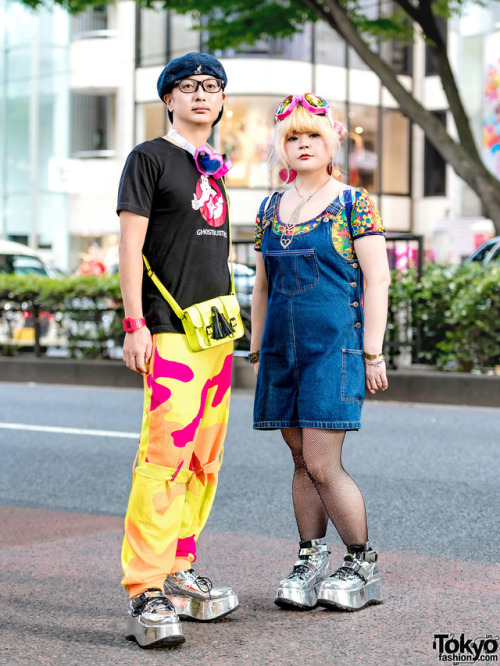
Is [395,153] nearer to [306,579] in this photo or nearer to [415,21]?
[415,21]

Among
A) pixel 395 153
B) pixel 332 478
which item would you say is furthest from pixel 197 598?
pixel 395 153

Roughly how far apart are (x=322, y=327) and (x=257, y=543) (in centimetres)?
161

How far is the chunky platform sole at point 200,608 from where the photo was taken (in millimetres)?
3736

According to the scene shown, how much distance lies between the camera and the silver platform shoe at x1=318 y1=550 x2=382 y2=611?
3.80m

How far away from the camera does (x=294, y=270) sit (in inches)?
151

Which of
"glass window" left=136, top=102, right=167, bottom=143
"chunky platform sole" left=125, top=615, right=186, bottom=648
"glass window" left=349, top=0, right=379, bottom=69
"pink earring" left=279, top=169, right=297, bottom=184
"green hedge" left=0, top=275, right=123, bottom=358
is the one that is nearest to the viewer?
"chunky platform sole" left=125, top=615, right=186, bottom=648

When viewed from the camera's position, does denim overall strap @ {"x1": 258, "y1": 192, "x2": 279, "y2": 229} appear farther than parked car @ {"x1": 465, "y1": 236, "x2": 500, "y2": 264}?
No

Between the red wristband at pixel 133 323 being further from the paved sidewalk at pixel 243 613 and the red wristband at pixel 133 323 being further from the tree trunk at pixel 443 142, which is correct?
the tree trunk at pixel 443 142

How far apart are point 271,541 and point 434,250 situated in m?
28.9

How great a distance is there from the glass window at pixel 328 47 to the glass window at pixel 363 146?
4.88 ft

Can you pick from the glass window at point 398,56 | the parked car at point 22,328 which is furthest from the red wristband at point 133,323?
the glass window at point 398,56

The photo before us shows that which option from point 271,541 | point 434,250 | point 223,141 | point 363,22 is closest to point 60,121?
point 223,141

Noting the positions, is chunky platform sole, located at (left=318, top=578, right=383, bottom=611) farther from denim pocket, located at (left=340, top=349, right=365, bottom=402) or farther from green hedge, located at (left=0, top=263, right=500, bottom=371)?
green hedge, located at (left=0, top=263, right=500, bottom=371)

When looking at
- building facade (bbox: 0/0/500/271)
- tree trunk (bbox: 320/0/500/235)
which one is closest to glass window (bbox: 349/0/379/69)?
building facade (bbox: 0/0/500/271)
